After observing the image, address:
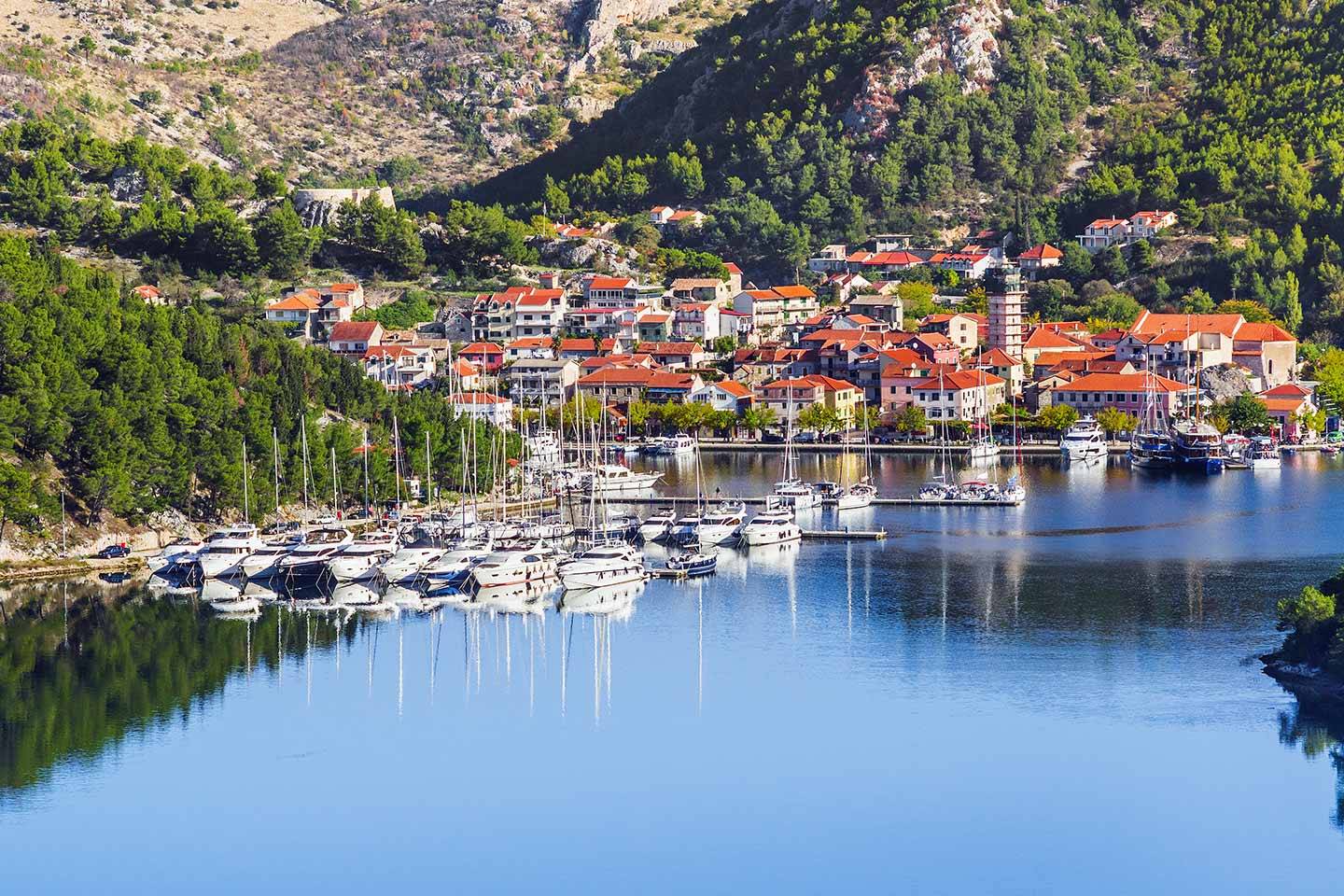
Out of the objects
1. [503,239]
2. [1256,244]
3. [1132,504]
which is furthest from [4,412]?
[1256,244]

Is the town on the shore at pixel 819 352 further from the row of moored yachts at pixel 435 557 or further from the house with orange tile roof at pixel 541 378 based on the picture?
the row of moored yachts at pixel 435 557

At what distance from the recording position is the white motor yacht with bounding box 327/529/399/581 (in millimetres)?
48500

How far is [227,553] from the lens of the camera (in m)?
49.3

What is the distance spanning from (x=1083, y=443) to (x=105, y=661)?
1375 inches

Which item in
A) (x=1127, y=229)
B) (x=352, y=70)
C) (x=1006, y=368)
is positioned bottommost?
(x=1006, y=368)

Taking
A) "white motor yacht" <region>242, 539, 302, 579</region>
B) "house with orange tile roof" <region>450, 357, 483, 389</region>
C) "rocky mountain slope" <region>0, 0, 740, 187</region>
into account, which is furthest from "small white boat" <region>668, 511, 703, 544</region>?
"rocky mountain slope" <region>0, 0, 740, 187</region>

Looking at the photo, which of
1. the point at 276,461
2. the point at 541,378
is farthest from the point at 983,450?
the point at 276,461

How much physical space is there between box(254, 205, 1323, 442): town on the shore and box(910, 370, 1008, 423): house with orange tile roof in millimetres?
69

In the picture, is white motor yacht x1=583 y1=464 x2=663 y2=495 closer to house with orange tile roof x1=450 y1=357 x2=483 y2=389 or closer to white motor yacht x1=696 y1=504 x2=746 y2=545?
white motor yacht x1=696 y1=504 x2=746 y2=545

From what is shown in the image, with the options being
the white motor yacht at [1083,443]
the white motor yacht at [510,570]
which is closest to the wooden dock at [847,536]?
the white motor yacht at [510,570]

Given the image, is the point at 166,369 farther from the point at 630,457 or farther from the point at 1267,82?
the point at 1267,82

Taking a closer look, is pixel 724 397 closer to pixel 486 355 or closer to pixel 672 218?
pixel 486 355

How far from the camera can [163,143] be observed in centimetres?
11438

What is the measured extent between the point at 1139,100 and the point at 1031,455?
37365mm
